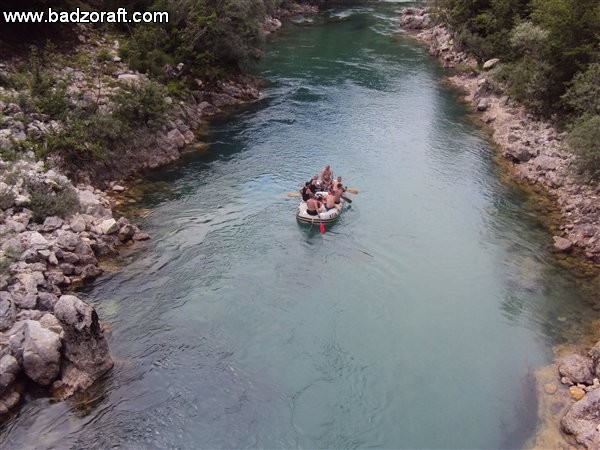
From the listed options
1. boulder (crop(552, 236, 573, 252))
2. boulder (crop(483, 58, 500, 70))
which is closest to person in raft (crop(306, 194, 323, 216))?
boulder (crop(552, 236, 573, 252))

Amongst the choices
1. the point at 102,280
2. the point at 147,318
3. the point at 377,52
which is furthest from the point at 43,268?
the point at 377,52

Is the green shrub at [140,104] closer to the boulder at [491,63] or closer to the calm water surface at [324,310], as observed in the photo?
the calm water surface at [324,310]

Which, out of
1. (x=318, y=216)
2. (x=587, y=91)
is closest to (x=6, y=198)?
(x=318, y=216)

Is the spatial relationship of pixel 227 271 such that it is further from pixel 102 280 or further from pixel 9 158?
pixel 9 158

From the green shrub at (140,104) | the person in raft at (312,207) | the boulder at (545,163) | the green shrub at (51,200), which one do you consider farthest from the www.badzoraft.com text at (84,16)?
the boulder at (545,163)

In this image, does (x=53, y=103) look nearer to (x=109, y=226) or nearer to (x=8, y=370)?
(x=109, y=226)

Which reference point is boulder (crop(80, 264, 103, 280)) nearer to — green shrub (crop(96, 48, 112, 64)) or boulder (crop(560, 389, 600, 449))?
green shrub (crop(96, 48, 112, 64))
